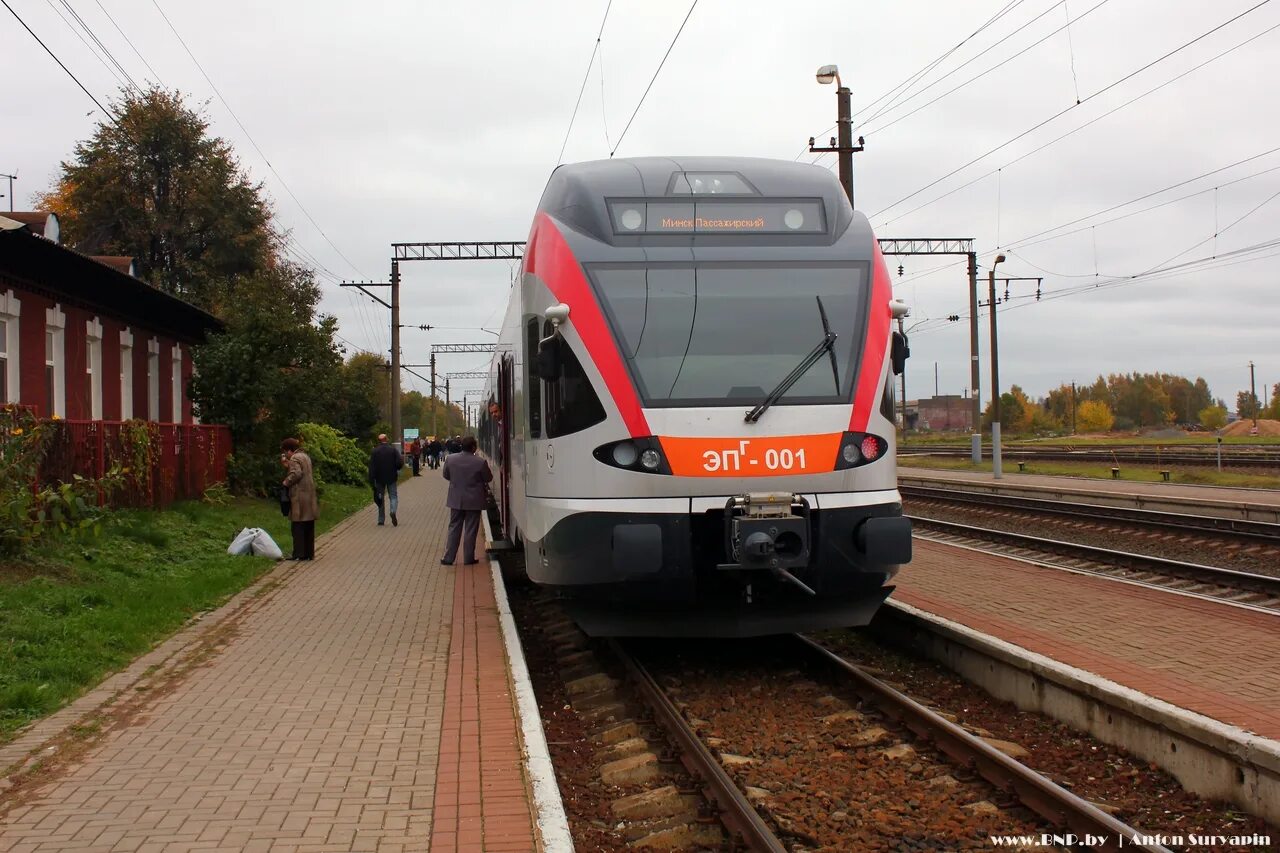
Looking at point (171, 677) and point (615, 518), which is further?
point (171, 677)

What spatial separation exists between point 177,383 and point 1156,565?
21.3 metres

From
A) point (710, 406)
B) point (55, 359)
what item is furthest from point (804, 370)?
point (55, 359)

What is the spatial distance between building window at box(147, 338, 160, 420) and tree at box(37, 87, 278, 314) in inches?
527

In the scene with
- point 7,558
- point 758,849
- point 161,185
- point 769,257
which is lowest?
point 758,849

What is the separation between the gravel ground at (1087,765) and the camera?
5.20 metres

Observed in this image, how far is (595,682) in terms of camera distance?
325 inches

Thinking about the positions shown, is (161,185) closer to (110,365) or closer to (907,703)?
(110,365)

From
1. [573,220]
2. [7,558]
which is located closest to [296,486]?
[7,558]

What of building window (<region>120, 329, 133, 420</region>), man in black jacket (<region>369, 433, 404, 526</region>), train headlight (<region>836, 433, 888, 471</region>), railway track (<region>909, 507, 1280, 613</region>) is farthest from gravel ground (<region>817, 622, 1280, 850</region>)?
building window (<region>120, 329, 133, 420</region>)

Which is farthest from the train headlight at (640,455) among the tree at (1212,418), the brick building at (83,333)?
the tree at (1212,418)

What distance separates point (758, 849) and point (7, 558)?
858 centimetres

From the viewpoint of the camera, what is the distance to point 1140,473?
31969mm

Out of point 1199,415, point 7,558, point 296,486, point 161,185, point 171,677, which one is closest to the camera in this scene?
point 171,677

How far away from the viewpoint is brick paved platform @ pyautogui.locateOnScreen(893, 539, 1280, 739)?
6.83m
